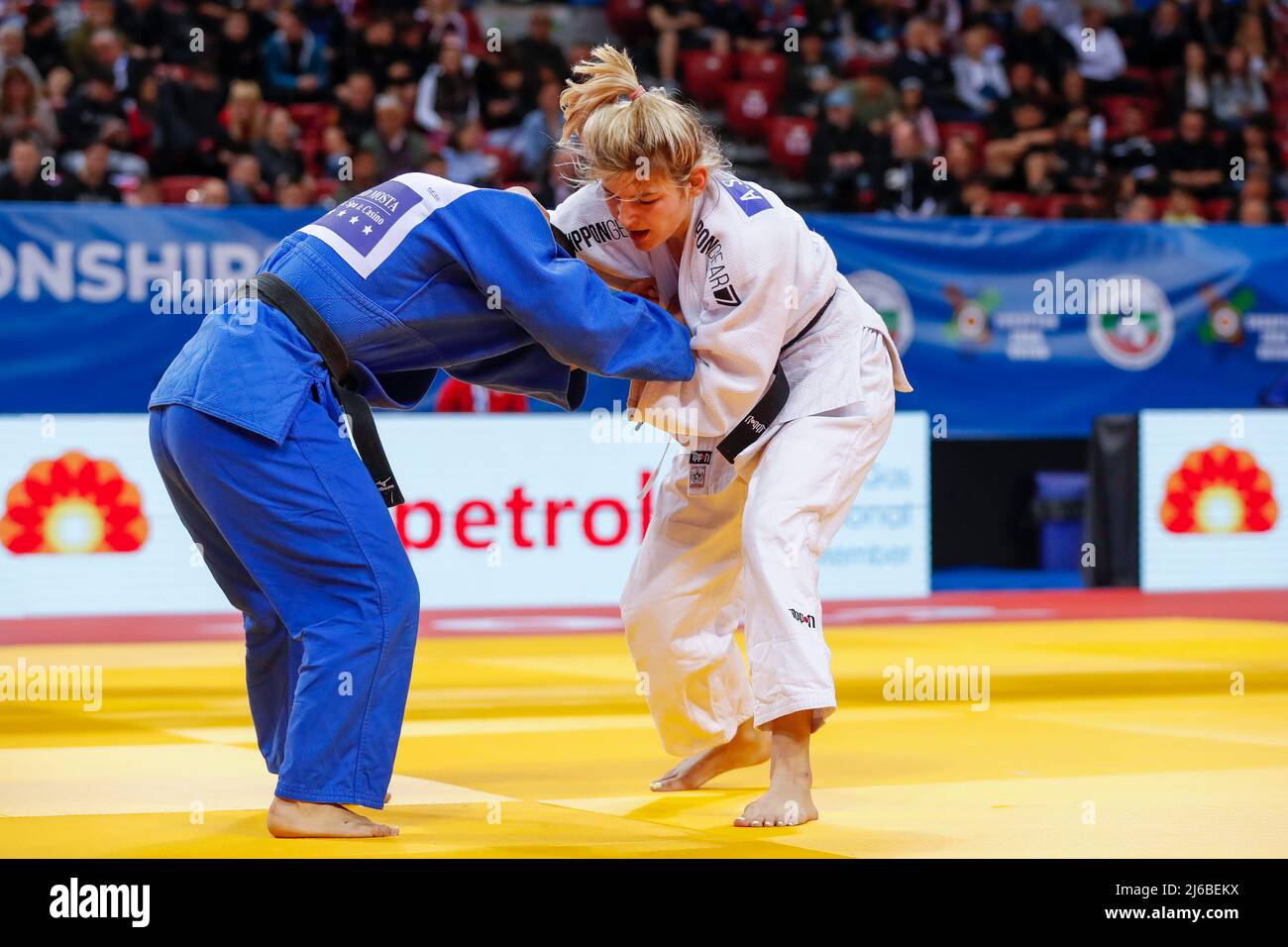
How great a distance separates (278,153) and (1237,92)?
24.5 ft

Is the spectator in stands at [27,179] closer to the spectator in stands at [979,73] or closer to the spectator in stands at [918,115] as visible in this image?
the spectator in stands at [918,115]

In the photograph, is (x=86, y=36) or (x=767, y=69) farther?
(x=767, y=69)

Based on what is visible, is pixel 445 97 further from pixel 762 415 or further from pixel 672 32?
pixel 762 415

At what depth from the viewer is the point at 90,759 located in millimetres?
4211

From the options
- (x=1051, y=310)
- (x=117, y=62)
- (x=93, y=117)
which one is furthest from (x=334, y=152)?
(x=1051, y=310)

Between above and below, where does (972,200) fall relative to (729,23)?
below

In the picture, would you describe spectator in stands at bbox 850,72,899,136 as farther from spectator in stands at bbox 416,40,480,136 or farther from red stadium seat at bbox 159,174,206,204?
red stadium seat at bbox 159,174,206,204

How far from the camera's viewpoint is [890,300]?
8125 mm

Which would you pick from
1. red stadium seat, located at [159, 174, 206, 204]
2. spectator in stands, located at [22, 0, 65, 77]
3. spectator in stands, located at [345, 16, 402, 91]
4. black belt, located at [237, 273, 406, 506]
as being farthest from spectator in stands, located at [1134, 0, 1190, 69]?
black belt, located at [237, 273, 406, 506]

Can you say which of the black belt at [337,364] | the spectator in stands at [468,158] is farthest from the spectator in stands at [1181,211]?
the black belt at [337,364]

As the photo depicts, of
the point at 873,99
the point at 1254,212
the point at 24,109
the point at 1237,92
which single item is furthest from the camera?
the point at 1237,92

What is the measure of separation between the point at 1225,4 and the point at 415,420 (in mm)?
9178

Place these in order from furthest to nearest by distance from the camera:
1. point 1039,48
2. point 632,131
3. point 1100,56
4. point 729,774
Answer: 1. point 1100,56
2. point 1039,48
3. point 729,774
4. point 632,131
